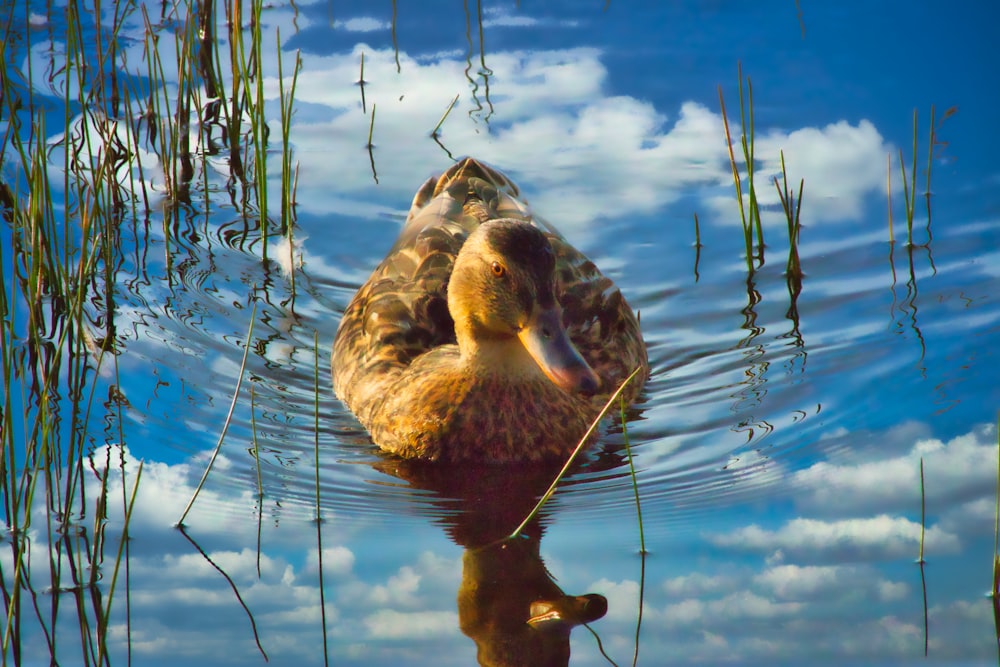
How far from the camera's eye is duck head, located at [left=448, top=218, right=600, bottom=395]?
5.23 metres

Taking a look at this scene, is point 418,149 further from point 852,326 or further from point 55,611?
point 55,611

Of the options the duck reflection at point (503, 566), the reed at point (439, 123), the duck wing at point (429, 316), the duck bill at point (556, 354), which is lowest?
the duck reflection at point (503, 566)

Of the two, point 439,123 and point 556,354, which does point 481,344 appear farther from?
point 439,123

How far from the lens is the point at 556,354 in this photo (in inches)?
207

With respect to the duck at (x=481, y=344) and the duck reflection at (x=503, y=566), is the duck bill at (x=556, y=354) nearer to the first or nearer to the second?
the duck at (x=481, y=344)

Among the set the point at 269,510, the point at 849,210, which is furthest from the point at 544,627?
the point at 849,210

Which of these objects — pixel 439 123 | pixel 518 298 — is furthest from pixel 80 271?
pixel 439 123

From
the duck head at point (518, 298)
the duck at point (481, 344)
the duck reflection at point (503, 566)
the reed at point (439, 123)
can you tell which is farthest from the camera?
the reed at point (439, 123)

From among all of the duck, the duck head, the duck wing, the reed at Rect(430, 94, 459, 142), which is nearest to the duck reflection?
the duck

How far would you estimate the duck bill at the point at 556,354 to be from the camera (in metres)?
5.12

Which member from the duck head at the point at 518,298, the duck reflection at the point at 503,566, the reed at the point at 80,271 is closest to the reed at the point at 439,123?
the reed at the point at 80,271

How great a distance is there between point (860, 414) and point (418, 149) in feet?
14.4

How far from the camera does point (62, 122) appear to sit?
8.88 m

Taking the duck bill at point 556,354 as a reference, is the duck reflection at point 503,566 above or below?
below
